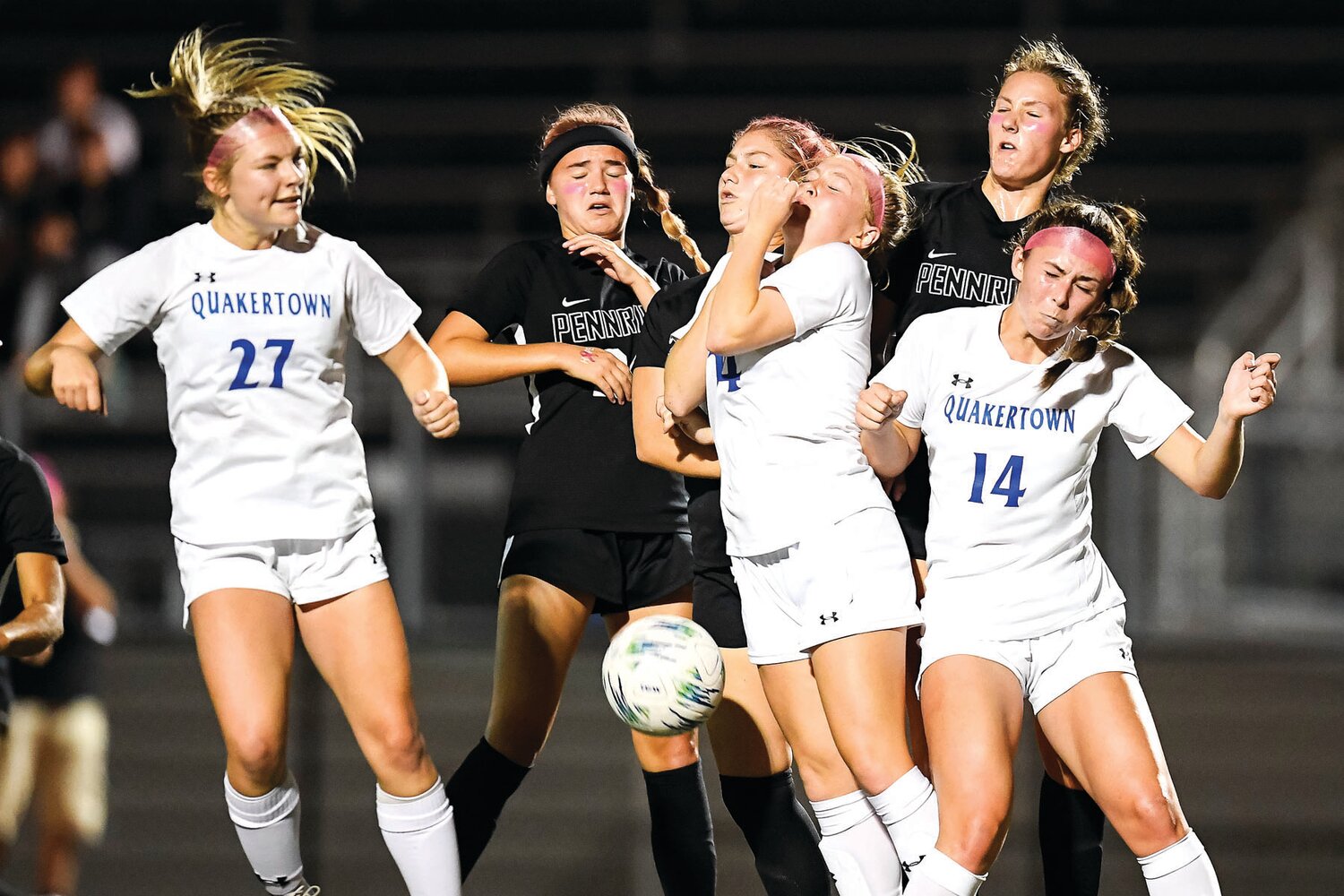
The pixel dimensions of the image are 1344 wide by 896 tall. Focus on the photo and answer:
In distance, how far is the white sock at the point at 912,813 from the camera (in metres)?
3.07

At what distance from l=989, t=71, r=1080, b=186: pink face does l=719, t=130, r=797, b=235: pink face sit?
1.55 ft

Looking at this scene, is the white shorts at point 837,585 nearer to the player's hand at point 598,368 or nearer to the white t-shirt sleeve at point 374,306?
the player's hand at point 598,368

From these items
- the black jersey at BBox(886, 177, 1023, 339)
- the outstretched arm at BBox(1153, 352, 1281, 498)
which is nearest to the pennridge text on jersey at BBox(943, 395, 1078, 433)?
the outstretched arm at BBox(1153, 352, 1281, 498)

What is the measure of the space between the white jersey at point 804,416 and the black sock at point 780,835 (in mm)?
615

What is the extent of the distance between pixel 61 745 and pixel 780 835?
10.2 feet

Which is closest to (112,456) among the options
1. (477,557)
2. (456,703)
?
(477,557)

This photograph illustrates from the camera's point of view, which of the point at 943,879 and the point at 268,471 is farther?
the point at 268,471

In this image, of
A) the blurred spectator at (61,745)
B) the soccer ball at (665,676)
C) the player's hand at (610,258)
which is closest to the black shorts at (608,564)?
the soccer ball at (665,676)

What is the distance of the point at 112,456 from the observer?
9.95 m

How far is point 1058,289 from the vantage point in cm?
309

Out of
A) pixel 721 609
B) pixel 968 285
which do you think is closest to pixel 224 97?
pixel 721 609

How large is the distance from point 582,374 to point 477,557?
6.40 meters

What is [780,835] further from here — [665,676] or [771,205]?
[771,205]

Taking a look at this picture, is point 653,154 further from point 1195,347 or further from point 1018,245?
point 1018,245
